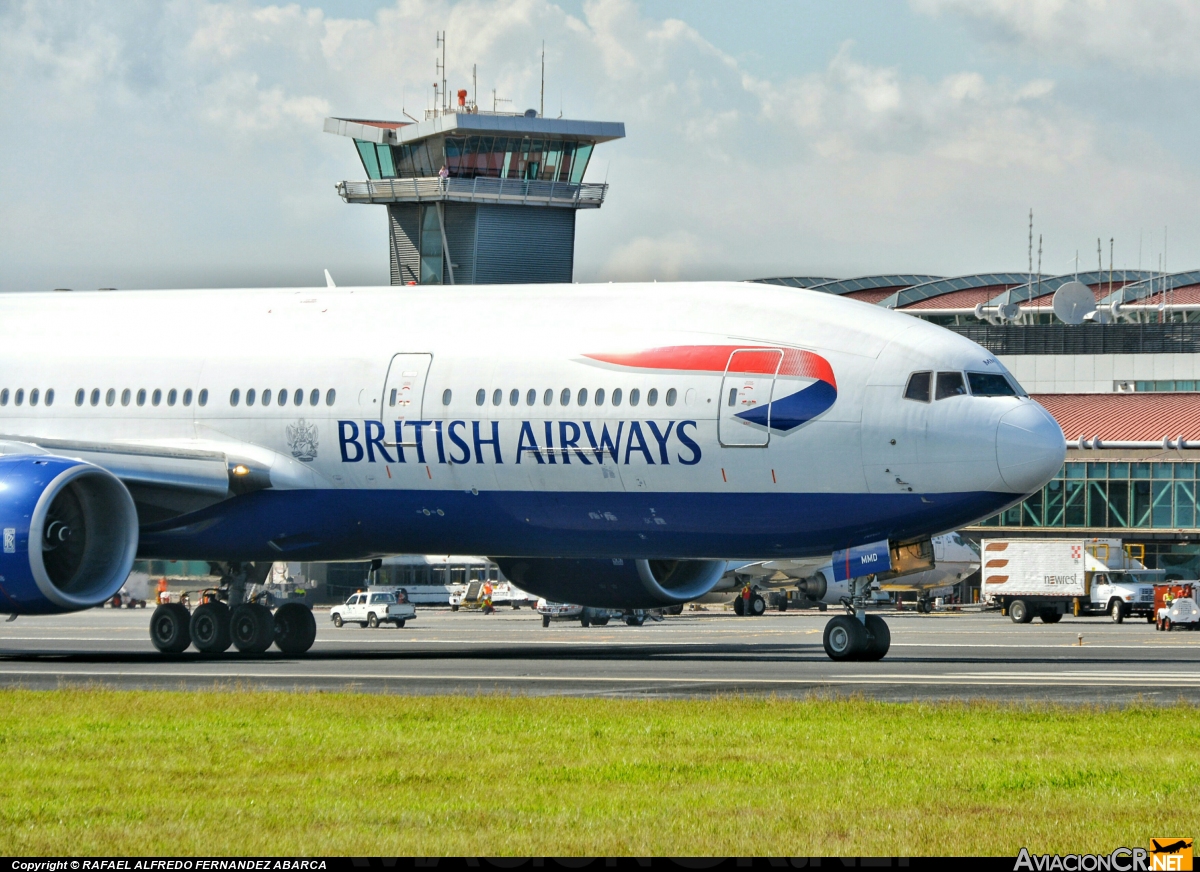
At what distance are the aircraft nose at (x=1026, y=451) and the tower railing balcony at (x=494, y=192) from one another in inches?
2424

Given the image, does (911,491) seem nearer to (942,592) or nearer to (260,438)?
(260,438)

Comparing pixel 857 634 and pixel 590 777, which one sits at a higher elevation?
pixel 857 634

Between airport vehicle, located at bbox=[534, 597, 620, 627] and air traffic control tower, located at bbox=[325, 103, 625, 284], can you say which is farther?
air traffic control tower, located at bbox=[325, 103, 625, 284]

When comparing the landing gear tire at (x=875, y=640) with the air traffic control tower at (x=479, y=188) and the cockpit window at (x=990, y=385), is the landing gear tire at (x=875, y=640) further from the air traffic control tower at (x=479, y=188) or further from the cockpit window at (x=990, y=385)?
the air traffic control tower at (x=479, y=188)

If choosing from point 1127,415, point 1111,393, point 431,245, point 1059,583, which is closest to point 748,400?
point 1059,583

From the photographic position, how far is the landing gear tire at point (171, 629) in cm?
3066

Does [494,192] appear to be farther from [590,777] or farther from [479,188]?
[590,777]

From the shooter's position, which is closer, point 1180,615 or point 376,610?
point 1180,615

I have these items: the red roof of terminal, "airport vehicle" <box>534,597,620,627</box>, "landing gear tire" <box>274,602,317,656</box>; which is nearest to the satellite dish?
the red roof of terminal

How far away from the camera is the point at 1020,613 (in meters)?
60.2

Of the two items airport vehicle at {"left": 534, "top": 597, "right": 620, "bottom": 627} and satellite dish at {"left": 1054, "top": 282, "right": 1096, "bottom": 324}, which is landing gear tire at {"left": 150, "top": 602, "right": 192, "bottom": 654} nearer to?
airport vehicle at {"left": 534, "top": 597, "right": 620, "bottom": 627}

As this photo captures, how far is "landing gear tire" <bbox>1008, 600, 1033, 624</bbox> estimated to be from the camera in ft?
198

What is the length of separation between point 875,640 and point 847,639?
0.46m

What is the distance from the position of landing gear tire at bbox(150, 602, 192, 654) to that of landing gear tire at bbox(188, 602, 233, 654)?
35 cm
